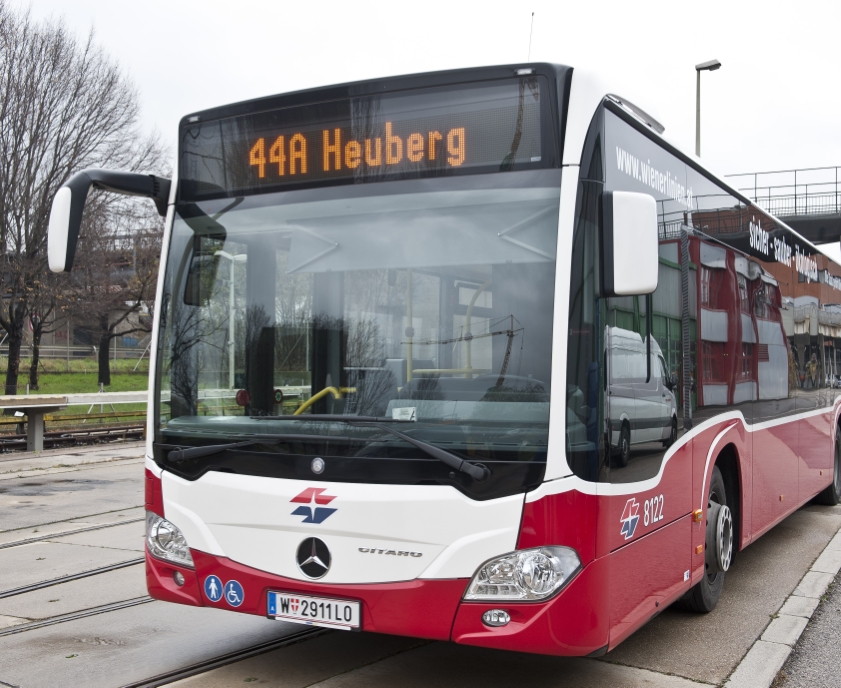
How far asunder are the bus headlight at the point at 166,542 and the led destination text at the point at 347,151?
1803 mm

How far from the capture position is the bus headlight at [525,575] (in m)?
4.07

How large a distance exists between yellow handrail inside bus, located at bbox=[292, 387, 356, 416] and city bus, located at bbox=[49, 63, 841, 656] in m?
0.03

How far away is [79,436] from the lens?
20062 millimetres

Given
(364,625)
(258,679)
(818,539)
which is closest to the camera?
(364,625)

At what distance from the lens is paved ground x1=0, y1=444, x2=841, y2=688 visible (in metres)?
5.02

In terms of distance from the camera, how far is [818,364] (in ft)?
31.6

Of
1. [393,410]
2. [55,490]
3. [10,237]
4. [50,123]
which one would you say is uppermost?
[50,123]

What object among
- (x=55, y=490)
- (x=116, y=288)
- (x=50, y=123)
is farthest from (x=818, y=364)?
(x=116, y=288)

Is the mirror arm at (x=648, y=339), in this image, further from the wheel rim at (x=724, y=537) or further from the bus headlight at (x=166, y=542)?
the bus headlight at (x=166, y=542)

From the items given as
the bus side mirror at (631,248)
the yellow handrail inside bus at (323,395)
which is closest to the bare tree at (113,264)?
the yellow handrail inside bus at (323,395)

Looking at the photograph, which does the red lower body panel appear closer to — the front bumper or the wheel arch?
the front bumper

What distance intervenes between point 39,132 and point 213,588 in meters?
24.4

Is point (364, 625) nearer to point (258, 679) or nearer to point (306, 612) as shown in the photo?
point (306, 612)

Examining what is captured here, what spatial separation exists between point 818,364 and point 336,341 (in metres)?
6.69
